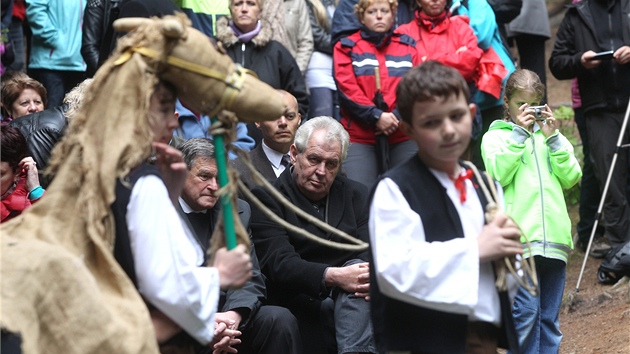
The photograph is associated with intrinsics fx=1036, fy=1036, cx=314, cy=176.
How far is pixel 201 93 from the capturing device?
3.51 m

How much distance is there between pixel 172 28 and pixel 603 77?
5.55m

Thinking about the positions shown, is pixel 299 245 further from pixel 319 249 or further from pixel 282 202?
pixel 282 202

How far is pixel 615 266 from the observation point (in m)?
7.70

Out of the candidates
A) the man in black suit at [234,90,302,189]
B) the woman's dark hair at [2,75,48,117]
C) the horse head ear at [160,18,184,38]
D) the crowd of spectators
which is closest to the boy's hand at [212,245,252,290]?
the crowd of spectators

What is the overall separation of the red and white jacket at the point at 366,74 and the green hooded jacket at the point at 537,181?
1.58 meters

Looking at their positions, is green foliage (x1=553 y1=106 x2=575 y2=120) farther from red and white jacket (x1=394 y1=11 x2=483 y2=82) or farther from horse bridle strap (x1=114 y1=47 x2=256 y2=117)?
horse bridle strap (x1=114 y1=47 x2=256 y2=117)

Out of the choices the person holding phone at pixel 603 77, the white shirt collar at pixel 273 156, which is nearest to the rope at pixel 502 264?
the white shirt collar at pixel 273 156

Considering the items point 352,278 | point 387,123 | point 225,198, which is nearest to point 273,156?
point 387,123

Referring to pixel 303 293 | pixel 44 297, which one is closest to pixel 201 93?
pixel 44 297

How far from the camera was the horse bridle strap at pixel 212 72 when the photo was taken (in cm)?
341

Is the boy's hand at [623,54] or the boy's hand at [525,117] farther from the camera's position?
the boy's hand at [623,54]

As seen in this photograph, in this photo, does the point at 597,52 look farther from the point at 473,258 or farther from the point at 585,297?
the point at 473,258

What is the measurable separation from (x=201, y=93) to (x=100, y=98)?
0.34 metres

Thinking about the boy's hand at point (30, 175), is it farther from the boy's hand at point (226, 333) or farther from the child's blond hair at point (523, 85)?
the child's blond hair at point (523, 85)
